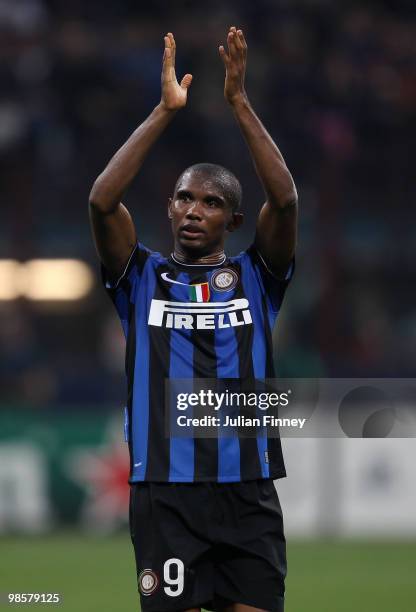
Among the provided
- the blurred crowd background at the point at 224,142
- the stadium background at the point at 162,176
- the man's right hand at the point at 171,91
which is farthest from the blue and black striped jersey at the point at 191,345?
the blurred crowd background at the point at 224,142

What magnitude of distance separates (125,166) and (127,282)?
42cm

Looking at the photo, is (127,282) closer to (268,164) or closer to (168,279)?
(168,279)

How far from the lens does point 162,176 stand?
1327 cm

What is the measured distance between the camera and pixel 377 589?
8383 millimetres

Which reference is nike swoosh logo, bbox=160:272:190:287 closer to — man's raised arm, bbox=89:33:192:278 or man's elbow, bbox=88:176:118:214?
man's raised arm, bbox=89:33:192:278

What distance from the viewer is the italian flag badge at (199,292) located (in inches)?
172

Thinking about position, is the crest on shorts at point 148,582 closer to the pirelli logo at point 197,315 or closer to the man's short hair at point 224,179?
the pirelli logo at point 197,315

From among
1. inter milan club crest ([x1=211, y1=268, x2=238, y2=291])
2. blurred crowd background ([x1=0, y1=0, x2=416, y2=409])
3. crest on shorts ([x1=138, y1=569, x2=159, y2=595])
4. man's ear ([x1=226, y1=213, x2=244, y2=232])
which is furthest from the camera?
blurred crowd background ([x1=0, y1=0, x2=416, y2=409])

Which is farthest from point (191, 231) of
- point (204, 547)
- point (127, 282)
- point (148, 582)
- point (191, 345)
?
point (148, 582)

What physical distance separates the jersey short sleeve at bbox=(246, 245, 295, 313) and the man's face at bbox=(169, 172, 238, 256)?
16cm

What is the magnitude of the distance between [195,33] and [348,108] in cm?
189

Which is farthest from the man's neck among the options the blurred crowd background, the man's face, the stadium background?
the blurred crowd background

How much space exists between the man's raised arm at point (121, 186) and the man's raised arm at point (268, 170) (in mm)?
192

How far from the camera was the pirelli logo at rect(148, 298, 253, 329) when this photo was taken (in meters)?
4.32
